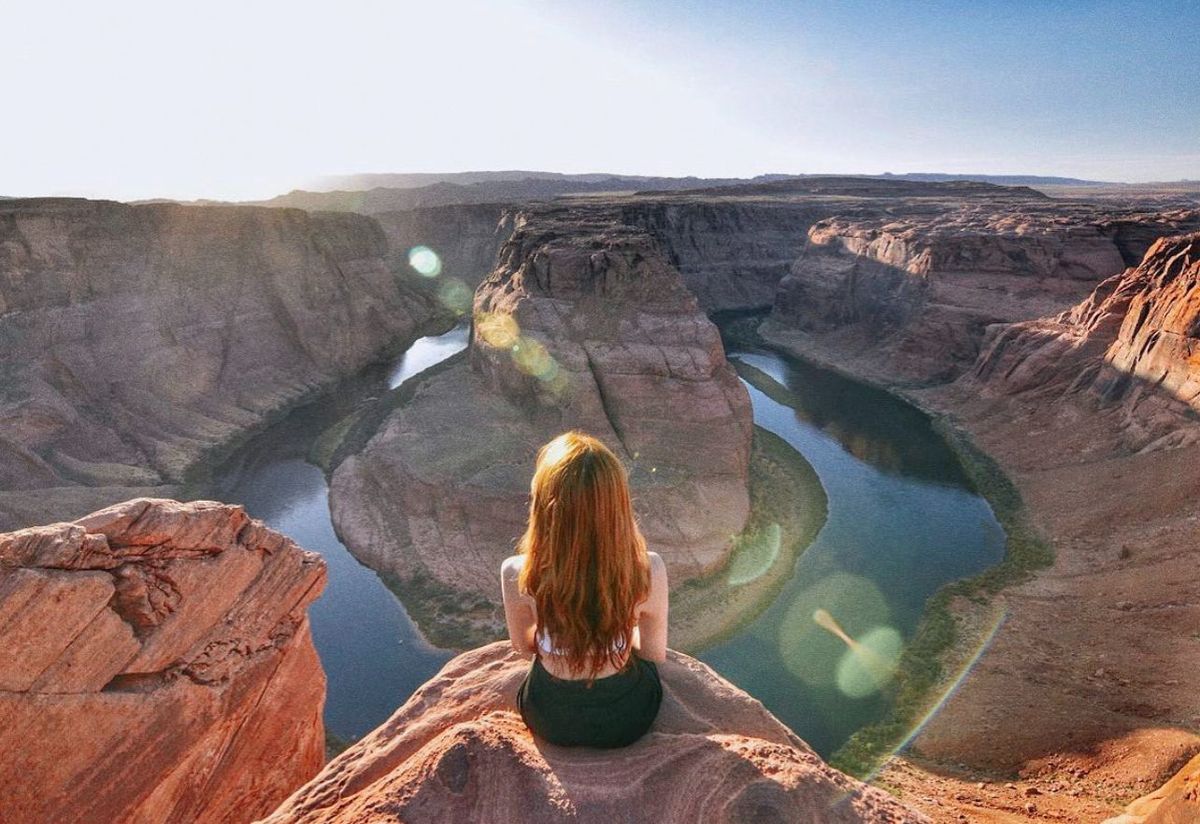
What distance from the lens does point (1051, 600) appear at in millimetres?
23266

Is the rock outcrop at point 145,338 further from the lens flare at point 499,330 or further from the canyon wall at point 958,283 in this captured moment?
the canyon wall at point 958,283

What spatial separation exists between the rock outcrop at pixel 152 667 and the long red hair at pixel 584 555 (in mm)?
7080

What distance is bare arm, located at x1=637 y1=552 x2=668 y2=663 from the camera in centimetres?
478

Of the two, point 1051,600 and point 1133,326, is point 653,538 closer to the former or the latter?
point 1051,600

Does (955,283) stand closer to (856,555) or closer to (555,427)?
(856,555)

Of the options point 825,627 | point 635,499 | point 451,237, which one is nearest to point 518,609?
point 825,627

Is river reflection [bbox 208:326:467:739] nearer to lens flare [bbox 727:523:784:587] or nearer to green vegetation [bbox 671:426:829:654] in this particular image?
green vegetation [bbox 671:426:829:654]

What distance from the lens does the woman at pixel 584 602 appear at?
418cm

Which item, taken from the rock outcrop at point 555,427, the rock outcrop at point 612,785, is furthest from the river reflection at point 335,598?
the rock outcrop at point 612,785

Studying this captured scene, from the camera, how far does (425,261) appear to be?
9312 centimetres

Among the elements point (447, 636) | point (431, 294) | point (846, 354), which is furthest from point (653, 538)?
point (431, 294)

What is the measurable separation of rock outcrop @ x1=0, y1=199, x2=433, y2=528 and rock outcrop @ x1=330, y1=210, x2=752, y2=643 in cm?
1109

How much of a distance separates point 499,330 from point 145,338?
2164 cm

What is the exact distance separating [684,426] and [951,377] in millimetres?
28471
